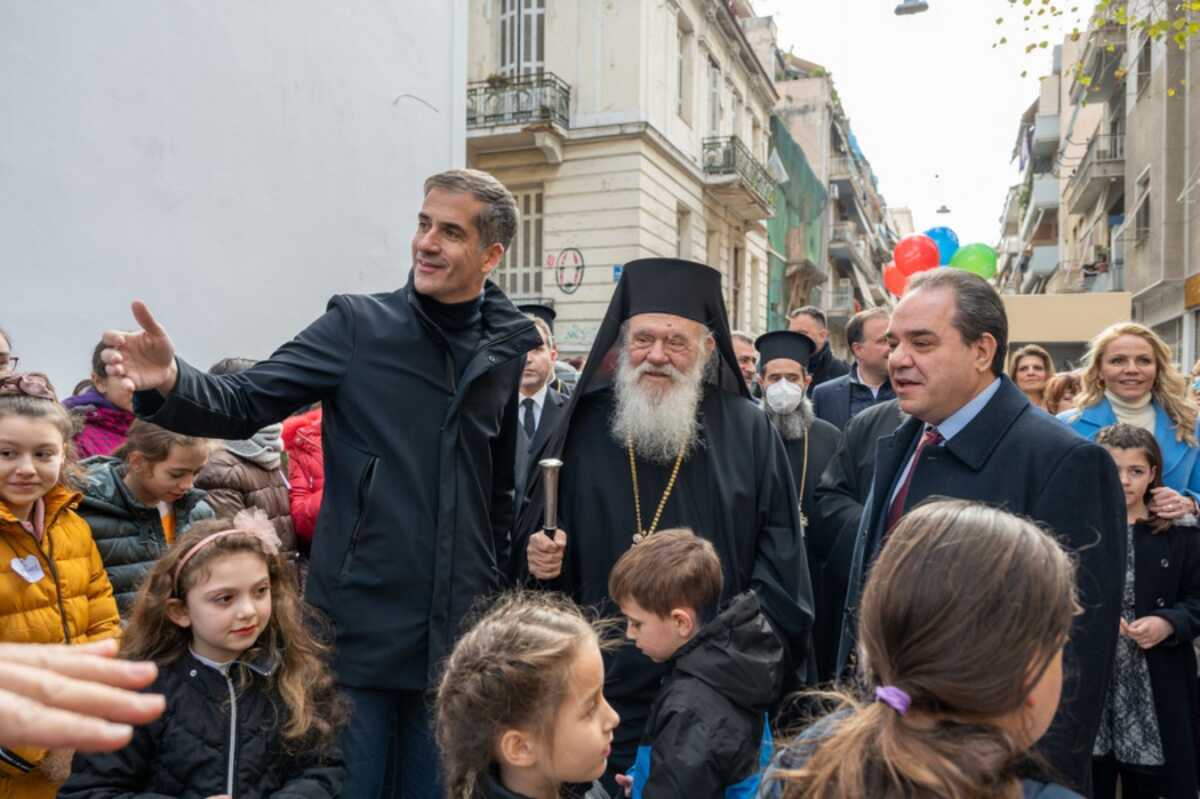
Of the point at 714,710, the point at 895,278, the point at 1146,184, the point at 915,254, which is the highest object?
the point at 1146,184

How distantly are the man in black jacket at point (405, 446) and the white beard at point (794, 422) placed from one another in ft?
8.49

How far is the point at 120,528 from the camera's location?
122 inches

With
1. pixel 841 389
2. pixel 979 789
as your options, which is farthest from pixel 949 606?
pixel 841 389

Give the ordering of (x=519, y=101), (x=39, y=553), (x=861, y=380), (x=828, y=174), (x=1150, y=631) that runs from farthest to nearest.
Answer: (x=828, y=174), (x=519, y=101), (x=861, y=380), (x=1150, y=631), (x=39, y=553)

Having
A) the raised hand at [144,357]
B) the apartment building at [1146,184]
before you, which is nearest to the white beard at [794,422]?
the raised hand at [144,357]

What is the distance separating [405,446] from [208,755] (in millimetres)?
925

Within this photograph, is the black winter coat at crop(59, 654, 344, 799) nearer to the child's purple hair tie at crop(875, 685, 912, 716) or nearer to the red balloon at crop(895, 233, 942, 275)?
the child's purple hair tie at crop(875, 685, 912, 716)

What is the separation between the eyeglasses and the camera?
111 inches

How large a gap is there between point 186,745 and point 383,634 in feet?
1.79

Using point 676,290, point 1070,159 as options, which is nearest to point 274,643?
point 676,290

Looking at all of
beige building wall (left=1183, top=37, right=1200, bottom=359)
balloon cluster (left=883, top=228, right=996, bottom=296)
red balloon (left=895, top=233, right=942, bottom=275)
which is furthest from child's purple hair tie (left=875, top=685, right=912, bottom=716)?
beige building wall (left=1183, top=37, right=1200, bottom=359)

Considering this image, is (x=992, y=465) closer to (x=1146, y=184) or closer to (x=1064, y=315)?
(x=1064, y=315)

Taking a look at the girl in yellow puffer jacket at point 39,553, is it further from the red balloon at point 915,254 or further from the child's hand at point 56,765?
the red balloon at point 915,254

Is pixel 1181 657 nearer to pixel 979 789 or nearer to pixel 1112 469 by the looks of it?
pixel 1112 469
